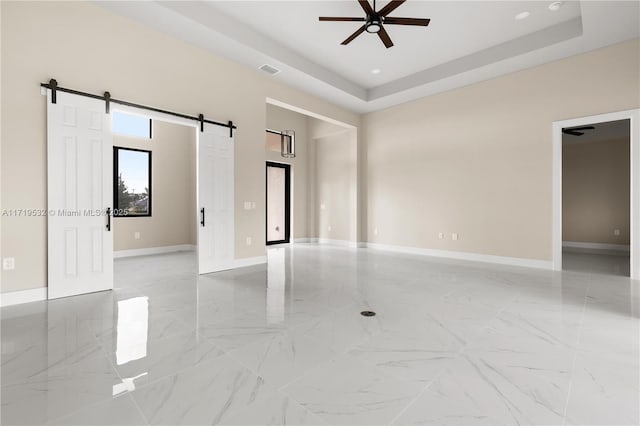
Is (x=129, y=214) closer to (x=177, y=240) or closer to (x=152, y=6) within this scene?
(x=177, y=240)

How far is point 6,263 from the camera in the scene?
323cm

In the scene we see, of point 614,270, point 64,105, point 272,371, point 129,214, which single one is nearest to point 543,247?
point 614,270

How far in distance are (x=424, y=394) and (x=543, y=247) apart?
16.1ft

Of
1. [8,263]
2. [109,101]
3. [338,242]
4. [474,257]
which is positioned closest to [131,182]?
[109,101]

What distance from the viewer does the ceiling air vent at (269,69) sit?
5332mm

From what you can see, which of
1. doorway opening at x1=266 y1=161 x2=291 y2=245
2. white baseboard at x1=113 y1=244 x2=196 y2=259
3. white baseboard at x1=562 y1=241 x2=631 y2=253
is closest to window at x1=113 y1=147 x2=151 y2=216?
white baseboard at x1=113 y1=244 x2=196 y2=259

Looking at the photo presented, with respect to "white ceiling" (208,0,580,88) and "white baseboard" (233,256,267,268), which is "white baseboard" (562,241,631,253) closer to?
"white ceiling" (208,0,580,88)

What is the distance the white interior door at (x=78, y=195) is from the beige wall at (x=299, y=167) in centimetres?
519

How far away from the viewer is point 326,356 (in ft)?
7.07

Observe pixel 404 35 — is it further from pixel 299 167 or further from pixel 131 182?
pixel 131 182

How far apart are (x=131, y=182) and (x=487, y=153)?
7628 mm

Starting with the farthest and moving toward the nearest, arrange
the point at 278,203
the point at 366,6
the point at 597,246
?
1. the point at 278,203
2. the point at 597,246
3. the point at 366,6

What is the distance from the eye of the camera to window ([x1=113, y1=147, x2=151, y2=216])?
21.7 ft

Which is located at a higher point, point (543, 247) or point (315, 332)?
point (543, 247)
